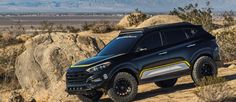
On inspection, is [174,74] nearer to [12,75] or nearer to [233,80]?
[233,80]

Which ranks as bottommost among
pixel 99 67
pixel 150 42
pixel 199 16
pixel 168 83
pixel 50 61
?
pixel 199 16

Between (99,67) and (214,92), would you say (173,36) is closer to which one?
(99,67)

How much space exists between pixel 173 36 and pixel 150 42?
34.7 inches

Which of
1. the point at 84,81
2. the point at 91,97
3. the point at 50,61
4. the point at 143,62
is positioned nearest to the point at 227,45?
the point at 50,61

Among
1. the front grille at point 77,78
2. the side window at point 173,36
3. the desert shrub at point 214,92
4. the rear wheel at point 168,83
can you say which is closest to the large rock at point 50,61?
the front grille at point 77,78

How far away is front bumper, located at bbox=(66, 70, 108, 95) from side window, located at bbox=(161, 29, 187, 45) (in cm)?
239

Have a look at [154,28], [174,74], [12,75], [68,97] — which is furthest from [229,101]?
[12,75]

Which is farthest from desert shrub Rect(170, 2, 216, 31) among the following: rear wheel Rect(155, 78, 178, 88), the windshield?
the windshield

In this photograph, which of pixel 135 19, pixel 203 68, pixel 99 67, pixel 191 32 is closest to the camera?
pixel 99 67

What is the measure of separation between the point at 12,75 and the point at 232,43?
10.6 meters

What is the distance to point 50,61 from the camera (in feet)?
59.3

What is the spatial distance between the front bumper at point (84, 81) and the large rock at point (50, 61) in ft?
8.61

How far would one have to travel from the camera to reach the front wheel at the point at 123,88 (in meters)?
14.0

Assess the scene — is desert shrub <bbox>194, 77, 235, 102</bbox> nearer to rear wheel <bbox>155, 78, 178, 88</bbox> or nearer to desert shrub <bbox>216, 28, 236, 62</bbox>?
rear wheel <bbox>155, 78, 178, 88</bbox>
